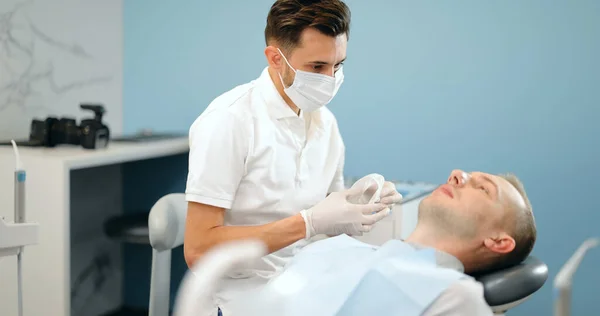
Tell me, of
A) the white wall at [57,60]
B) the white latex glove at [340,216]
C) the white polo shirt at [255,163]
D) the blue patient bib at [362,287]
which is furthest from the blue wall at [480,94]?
the blue patient bib at [362,287]

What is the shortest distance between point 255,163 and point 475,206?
0.51 m

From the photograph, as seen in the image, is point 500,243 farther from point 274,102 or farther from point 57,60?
point 57,60

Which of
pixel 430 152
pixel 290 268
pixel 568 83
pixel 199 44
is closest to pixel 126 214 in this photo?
pixel 199 44

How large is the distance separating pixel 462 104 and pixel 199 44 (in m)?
1.07

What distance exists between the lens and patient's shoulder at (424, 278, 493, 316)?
1.21 metres

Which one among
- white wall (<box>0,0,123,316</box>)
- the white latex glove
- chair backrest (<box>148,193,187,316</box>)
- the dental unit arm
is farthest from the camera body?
the white latex glove

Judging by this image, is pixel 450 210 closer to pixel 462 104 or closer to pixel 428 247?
pixel 428 247

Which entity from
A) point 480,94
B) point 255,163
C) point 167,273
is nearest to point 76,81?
point 167,273

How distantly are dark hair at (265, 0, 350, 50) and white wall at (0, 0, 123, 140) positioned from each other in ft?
4.00

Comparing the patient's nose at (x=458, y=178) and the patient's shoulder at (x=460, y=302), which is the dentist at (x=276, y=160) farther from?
the patient's shoulder at (x=460, y=302)

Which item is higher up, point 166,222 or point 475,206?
point 475,206

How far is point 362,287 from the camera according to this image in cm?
132

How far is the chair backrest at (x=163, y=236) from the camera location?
5.40 feet

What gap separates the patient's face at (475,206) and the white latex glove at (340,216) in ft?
0.38
